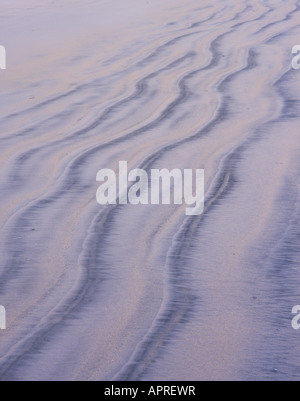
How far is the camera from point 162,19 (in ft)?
25.2

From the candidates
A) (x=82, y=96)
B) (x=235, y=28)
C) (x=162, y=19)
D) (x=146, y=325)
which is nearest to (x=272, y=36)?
(x=235, y=28)

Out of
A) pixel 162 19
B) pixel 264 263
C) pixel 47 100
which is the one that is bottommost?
pixel 264 263

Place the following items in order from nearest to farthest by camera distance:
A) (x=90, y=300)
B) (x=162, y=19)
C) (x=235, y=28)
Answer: (x=90, y=300)
(x=235, y=28)
(x=162, y=19)

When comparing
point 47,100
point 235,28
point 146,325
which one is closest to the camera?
point 146,325

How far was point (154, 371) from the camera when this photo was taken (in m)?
2.04

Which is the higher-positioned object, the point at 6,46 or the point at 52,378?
the point at 6,46

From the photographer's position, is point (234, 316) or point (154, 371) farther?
point (234, 316)

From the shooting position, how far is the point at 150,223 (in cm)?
295

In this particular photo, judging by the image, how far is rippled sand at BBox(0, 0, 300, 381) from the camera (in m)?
2.15

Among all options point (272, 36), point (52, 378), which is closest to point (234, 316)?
point (52, 378)

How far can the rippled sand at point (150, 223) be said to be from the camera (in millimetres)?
2148
